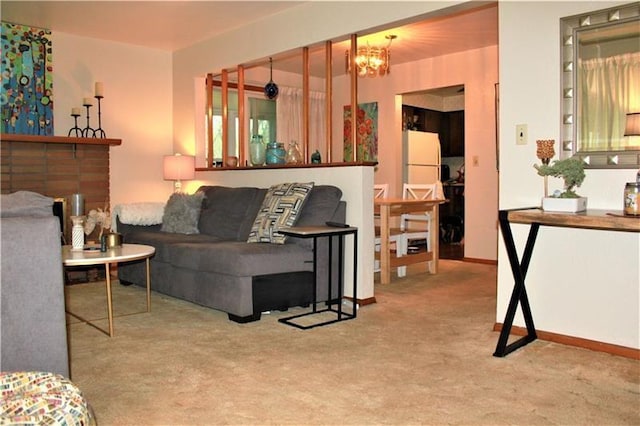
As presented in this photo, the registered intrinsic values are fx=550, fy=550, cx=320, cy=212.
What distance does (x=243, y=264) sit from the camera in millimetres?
3508

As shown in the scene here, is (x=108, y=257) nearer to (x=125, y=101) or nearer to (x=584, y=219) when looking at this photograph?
(x=584, y=219)

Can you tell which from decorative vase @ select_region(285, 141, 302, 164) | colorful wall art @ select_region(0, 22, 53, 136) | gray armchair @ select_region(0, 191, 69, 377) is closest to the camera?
gray armchair @ select_region(0, 191, 69, 377)

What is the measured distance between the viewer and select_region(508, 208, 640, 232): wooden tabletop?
244cm

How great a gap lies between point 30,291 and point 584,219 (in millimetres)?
2359

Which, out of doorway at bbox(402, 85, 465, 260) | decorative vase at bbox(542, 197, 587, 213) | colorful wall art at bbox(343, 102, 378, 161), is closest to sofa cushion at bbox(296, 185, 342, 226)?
decorative vase at bbox(542, 197, 587, 213)

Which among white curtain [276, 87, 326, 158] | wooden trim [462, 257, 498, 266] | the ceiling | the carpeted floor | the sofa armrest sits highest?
the ceiling

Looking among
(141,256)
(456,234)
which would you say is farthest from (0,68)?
(456,234)

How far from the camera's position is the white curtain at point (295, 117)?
7.44 metres

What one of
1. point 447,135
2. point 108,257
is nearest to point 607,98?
point 108,257

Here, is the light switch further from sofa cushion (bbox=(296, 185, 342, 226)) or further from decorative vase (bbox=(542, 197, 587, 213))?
sofa cushion (bbox=(296, 185, 342, 226))

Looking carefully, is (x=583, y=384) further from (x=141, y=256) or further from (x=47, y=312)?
(x=141, y=256)

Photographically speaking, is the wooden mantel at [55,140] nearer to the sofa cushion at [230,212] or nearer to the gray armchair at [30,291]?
the sofa cushion at [230,212]

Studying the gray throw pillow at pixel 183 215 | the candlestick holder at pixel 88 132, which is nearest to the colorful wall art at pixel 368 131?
the gray throw pillow at pixel 183 215

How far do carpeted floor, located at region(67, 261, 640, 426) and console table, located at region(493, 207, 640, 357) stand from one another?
98 mm
